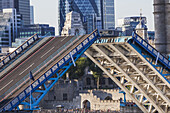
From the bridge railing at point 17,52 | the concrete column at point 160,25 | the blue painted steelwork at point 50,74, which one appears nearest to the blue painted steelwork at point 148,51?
the blue painted steelwork at point 50,74

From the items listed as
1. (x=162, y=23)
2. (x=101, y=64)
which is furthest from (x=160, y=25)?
(x=101, y=64)

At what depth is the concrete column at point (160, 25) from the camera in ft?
300

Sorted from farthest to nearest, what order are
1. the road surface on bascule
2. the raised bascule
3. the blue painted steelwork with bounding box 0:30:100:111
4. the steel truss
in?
the steel truss, the road surface on bascule, the raised bascule, the blue painted steelwork with bounding box 0:30:100:111

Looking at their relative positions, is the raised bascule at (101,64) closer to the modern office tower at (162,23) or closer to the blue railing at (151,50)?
the blue railing at (151,50)

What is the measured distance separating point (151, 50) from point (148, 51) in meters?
0.39

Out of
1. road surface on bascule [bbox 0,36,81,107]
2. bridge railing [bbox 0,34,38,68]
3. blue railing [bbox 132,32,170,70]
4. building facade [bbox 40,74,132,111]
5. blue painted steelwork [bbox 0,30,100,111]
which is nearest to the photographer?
blue painted steelwork [bbox 0,30,100,111]

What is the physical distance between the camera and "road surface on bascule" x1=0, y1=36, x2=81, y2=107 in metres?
82.6

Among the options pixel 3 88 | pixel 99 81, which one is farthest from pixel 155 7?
pixel 99 81

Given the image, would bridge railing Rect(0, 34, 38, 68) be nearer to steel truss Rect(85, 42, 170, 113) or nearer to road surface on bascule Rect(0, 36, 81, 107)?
road surface on bascule Rect(0, 36, 81, 107)

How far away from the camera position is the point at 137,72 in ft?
290

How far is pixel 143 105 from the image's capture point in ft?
301

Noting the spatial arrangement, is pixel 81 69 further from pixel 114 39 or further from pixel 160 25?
pixel 114 39

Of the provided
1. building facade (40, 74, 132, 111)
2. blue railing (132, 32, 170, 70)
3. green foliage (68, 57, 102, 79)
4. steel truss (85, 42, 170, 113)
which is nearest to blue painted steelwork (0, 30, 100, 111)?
steel truss (85, 42, 170, 113)

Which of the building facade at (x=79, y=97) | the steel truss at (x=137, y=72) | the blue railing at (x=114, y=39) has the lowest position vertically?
the building facade at (x=79, y=97)
